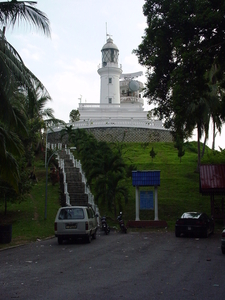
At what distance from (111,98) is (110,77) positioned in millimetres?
4143

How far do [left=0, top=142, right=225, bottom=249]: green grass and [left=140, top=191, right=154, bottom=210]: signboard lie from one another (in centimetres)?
174

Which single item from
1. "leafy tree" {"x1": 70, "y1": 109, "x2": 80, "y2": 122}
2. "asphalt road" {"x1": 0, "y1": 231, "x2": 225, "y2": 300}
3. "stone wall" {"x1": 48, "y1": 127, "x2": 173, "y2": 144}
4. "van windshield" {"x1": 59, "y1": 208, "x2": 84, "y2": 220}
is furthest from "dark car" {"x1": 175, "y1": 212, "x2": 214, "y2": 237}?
"leafy tree" {"x1": 70, "y1": 109, "x2": 80, "y2": 122}

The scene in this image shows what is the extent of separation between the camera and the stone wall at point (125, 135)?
53844 mm

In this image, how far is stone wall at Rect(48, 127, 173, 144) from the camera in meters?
53.8

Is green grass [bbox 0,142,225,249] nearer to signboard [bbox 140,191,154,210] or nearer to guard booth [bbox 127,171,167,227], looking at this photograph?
guard booth [bbox 127,171,167,227]

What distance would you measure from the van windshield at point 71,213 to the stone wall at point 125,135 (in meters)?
36.7

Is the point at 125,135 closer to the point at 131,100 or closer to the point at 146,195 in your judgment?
the point at 146,195

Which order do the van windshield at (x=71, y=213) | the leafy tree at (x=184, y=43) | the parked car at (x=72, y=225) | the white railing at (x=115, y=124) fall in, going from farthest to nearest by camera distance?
the white railing at (x=115, y=124) < the van windshield at (x=71, y=213) < the parked car at (x=72, y=225) < the leafy tree at (x=184, y=43)

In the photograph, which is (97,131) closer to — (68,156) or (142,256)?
(68,156)

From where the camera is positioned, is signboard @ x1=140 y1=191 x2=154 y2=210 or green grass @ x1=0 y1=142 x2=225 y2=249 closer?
green grass @ x1=0 y1=142 x2=225 y2=249

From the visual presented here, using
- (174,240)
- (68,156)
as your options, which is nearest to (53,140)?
(68,156)

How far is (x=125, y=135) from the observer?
54406 mm

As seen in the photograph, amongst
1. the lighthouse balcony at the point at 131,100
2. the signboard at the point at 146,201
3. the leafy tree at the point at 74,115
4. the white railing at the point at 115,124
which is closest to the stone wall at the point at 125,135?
the white railing at the point at 115,124

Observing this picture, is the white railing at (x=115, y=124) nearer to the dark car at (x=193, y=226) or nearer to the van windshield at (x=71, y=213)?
the dark car at (x=193, y=226)
